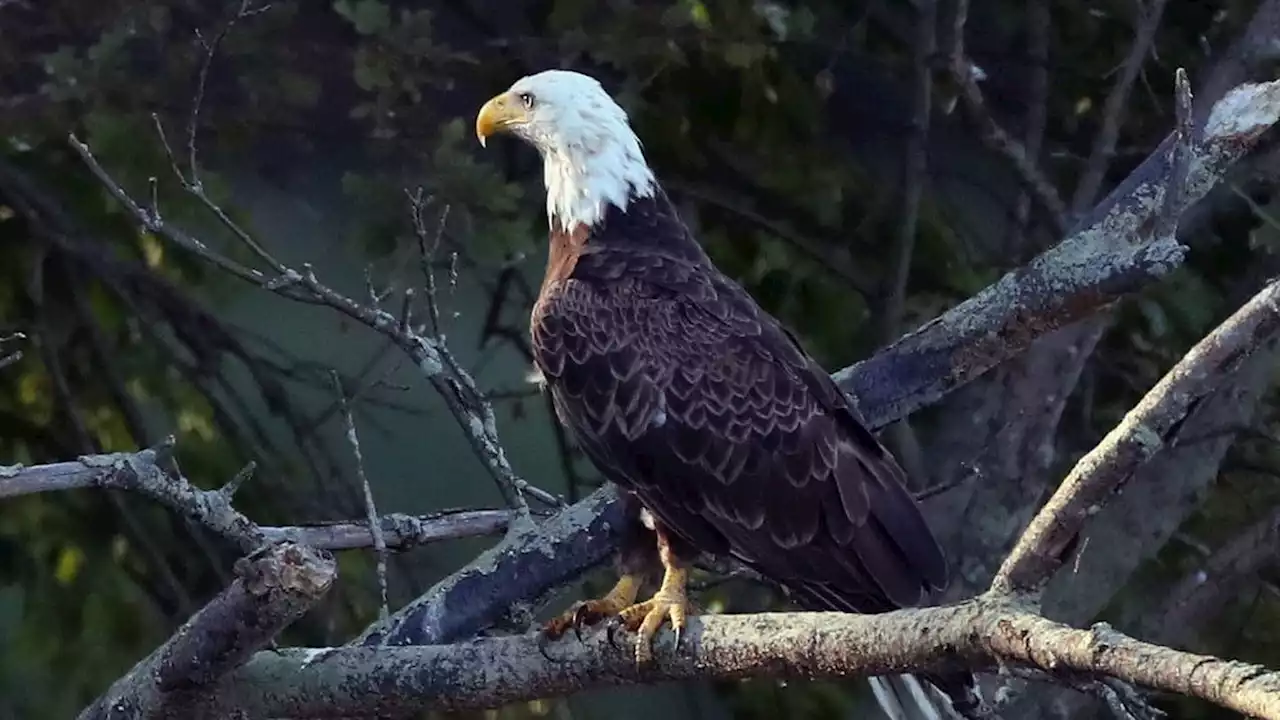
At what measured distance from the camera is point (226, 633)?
2174mm

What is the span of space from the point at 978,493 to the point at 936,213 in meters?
0.79

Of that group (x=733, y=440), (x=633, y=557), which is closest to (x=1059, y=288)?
(x=733, y=440)

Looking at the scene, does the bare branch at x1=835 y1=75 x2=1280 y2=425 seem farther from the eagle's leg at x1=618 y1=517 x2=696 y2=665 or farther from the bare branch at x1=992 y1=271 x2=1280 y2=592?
the bare branch at x1=992 y1=271 x2=1280 y2=592

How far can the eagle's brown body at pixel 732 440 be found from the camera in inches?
114

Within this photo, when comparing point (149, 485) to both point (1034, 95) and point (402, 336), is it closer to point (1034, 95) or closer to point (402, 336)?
point (402, 336)

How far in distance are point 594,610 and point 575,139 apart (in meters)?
1.05

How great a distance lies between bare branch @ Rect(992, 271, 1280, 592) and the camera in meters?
1.71

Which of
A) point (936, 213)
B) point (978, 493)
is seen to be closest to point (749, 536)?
point (978, 493)

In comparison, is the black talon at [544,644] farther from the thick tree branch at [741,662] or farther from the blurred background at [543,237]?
the blurred background at [543,237]

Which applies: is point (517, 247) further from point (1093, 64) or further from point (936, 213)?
point (1093, 64)

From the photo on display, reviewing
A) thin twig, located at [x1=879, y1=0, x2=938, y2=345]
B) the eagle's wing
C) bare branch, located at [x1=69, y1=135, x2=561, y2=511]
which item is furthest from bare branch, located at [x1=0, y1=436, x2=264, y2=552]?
thin twig, located at [x1=879, y1=0, x2=938, y2=345]

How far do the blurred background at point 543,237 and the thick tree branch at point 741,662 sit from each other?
4.60ft

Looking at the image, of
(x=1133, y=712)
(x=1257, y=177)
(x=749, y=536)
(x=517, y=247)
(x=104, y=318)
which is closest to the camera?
(x=1133, y=712)

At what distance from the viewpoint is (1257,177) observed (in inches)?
175
